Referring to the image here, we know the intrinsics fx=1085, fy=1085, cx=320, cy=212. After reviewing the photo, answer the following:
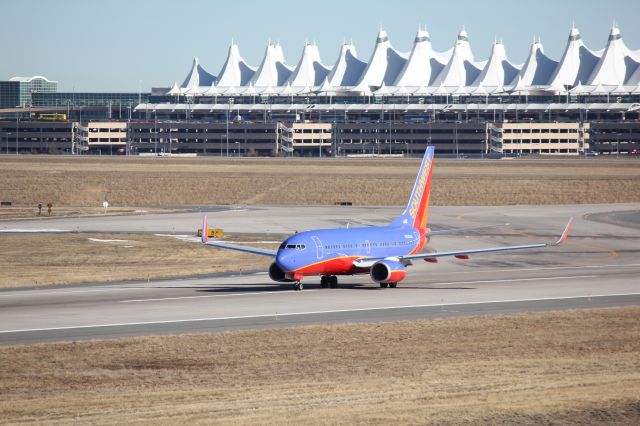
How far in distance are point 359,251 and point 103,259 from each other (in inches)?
1011

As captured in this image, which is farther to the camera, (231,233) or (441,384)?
(231,233)

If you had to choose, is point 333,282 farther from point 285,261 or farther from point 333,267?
point 285,261

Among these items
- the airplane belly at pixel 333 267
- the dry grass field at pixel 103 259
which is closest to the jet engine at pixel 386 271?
the airplane belly at pixel 333 267

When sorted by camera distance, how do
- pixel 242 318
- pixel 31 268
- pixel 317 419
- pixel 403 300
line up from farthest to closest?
pixel 31 268 → pixel 403 300 → pixel 242 318 → pixel 317 419

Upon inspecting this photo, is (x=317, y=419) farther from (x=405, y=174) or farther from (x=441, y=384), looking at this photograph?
(x=405, y=174)

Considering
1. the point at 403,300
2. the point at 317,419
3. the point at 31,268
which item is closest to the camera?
the point at 317,419

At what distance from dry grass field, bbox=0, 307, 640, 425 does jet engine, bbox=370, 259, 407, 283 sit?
11166mm

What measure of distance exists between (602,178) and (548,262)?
93749mm

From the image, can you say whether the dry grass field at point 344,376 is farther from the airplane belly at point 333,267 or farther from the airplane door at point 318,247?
the airplane belly at point 333,267

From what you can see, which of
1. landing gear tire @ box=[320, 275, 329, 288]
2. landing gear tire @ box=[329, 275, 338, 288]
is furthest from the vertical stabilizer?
landing gear tire @ box=[320, 275, 329, 288]

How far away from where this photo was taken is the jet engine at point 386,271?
184 feet

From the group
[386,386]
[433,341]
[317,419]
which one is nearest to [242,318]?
[433,341]

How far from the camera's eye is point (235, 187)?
15788cm

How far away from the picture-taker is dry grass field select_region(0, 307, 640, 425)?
28.6m
